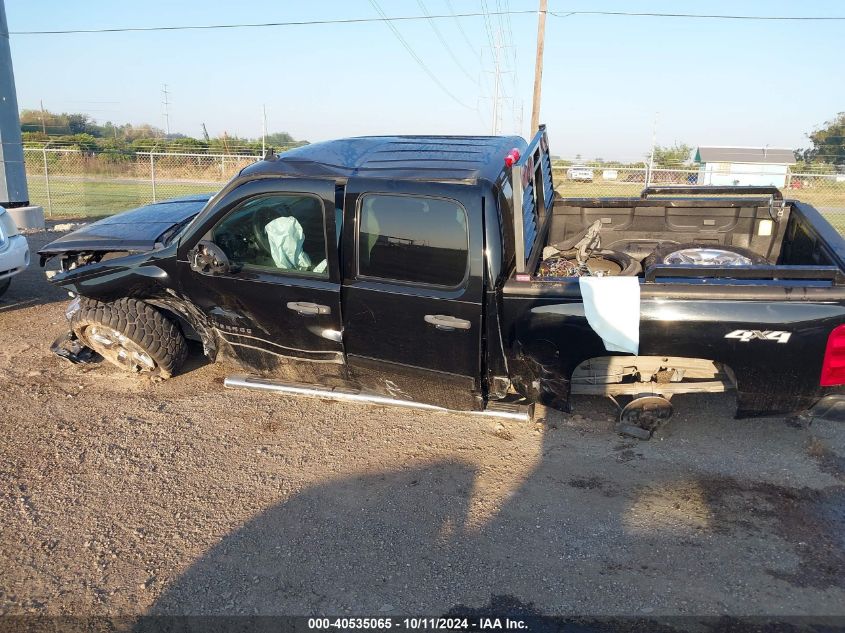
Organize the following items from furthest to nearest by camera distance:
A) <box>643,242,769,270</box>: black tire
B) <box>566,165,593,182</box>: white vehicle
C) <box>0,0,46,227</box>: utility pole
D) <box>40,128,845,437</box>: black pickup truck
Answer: <box>566,165,593,182</box>: white vehicle → <box>0,0,46,227</box>: utility pole → <box>643,242,769,270</box>: black tire → <box>40,128,845,437</box>: black pickup truck

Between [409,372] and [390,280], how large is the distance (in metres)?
0.60

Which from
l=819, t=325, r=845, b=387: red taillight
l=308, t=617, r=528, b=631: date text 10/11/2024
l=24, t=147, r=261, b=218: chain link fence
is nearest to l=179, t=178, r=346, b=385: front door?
l=308, t=617, r=528, b=631: date text 10/11/2024

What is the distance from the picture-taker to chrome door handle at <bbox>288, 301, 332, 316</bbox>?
160 inches

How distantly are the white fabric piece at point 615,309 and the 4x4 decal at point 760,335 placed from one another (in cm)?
49

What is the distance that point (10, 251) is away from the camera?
6523mm

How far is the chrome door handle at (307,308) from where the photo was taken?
405 cm

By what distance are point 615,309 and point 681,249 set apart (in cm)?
165

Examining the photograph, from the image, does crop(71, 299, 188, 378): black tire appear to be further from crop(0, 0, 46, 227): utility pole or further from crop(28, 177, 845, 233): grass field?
crop(28, 177, 845, 233): grass field

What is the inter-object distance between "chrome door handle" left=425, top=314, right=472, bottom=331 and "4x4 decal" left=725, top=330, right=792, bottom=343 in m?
1.41

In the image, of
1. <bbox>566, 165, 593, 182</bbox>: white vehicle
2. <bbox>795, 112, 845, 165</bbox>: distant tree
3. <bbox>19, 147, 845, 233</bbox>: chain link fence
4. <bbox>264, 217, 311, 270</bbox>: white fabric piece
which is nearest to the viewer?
<bbox>264, 217, 311, 270</bbox>: white fabric piece

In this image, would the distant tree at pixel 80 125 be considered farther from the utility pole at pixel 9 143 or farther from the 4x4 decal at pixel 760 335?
the 4x4 decal at pixel 760 335

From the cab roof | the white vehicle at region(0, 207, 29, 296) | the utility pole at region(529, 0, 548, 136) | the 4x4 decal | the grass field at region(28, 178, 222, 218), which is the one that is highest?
the utility pole at region(529, 0, 548, 136)

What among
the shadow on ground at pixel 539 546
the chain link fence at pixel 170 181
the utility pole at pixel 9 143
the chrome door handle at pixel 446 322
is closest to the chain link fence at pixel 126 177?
the chain link fence at pixel 170 181

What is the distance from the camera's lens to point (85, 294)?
477cm
